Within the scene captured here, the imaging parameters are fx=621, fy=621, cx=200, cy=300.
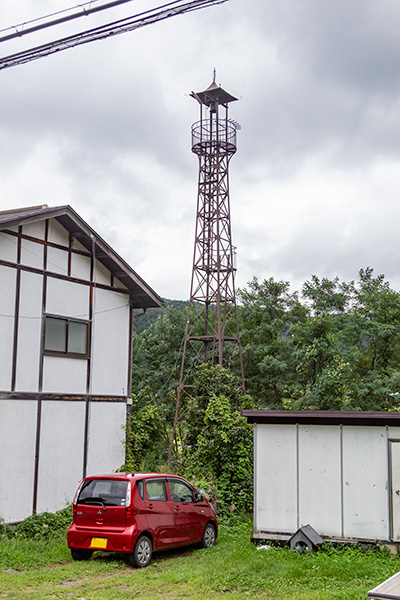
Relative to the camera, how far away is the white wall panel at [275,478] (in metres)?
12.5

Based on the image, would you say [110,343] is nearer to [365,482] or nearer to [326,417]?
[326,417]

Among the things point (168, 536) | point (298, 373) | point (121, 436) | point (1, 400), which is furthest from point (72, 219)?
point (298, 373)

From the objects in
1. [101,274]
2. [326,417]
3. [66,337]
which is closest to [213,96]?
[101,274]

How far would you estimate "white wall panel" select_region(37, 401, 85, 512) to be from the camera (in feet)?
49.1

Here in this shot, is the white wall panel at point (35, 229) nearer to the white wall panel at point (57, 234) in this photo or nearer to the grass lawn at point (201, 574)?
the white wall panel at point (57, 234)

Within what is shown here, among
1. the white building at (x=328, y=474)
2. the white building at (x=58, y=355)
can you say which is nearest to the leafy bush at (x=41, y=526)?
the white building at (x=58, y=355)

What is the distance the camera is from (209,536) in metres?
13.0

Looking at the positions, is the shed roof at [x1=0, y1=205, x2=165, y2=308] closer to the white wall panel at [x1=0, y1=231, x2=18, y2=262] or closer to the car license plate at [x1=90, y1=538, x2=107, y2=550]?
the white wall panel at [x1=0, y1=231, x2=18, y2=262]

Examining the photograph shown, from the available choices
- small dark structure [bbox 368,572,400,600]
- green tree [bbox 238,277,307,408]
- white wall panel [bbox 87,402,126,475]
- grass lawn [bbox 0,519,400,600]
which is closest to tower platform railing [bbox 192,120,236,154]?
green tree [bbox 238,277,307,408]

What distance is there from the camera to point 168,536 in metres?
11.6

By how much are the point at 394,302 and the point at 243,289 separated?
10.9 meters

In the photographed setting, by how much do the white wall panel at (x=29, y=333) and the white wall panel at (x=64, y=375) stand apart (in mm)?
365

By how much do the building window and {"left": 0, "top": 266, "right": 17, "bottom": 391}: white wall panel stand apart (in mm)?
1172

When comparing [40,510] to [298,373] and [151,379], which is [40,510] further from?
[151,379]
